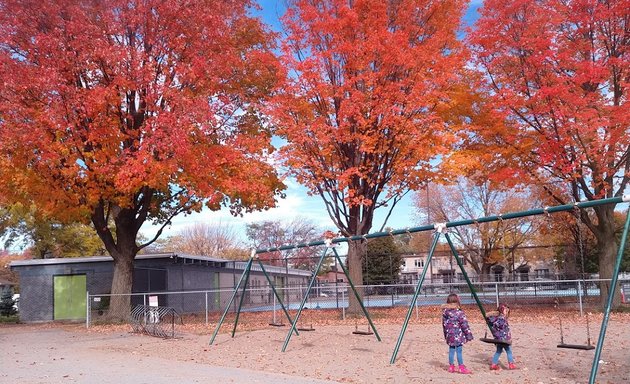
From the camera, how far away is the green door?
29312mm

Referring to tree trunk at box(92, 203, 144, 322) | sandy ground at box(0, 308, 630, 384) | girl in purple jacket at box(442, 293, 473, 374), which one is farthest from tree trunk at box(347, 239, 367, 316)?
girl in purple jacket at box(442, 293, 473, 374)

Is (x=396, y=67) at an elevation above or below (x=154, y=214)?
above

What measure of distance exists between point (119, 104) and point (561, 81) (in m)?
14.6

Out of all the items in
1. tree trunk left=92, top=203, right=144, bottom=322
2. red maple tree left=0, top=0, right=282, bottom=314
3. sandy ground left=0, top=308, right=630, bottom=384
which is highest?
red maple tree left=0, top=0, right=282, bottom=314

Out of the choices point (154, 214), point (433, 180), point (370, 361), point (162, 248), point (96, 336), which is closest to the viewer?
point (370, 361)

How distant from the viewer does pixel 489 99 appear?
21.5 metres

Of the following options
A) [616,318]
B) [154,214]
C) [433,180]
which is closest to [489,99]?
[433,180]

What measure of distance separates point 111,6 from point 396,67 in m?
9.67

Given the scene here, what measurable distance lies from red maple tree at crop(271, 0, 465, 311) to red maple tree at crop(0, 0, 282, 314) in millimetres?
1819

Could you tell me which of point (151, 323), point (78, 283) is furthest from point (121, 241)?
point (78, 283)

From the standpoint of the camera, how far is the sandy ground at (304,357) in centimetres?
977

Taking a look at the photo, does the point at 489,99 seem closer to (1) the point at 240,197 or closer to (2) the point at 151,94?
(1) the point at 240,197

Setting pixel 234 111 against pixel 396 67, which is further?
pixel 234 111

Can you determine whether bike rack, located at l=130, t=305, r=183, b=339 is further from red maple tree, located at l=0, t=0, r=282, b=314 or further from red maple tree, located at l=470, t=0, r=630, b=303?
red maple tree, located at l=470, t=0, r=630, b=303
